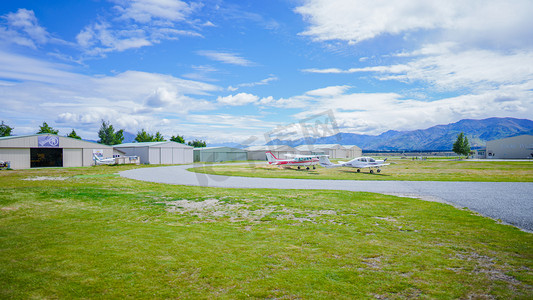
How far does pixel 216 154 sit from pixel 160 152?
1610 cm

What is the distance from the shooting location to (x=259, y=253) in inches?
248

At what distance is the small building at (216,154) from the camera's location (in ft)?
213

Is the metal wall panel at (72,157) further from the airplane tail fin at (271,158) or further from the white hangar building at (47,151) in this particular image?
the airplane tail fin at (271,158)

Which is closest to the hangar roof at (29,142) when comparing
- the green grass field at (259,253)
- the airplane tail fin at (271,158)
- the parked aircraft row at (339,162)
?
the airplane tail fin at (271,158)

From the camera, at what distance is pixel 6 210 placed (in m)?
10.7

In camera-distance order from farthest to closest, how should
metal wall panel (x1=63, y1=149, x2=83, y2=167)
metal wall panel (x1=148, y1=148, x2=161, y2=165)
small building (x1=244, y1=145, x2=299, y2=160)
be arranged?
small building (x1=244, y1=145, x2=299, y2=160) → metal wall panel (x1=148, y1=148, x2=161, y2=165) → metal wall panel (x1=63, y1=149, x2=83, y2=167)

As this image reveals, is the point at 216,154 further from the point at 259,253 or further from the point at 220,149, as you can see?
the point at 259,253

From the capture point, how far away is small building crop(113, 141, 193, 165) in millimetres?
50875

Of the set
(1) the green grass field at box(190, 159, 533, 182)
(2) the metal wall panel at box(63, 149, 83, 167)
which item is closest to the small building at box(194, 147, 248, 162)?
(2) the metal wall panel at box(63, 149, 83, 167)

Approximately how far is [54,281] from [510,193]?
21686 millimetres

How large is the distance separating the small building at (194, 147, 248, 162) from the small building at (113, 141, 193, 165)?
6.67 metres

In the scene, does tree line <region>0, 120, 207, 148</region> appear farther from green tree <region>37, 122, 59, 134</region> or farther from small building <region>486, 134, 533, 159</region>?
small building <region>486, 134, 533, 159</region>

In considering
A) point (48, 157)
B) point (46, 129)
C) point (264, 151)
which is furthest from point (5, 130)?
point (264, 151)

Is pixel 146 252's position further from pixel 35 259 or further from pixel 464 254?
pixel 464 254
